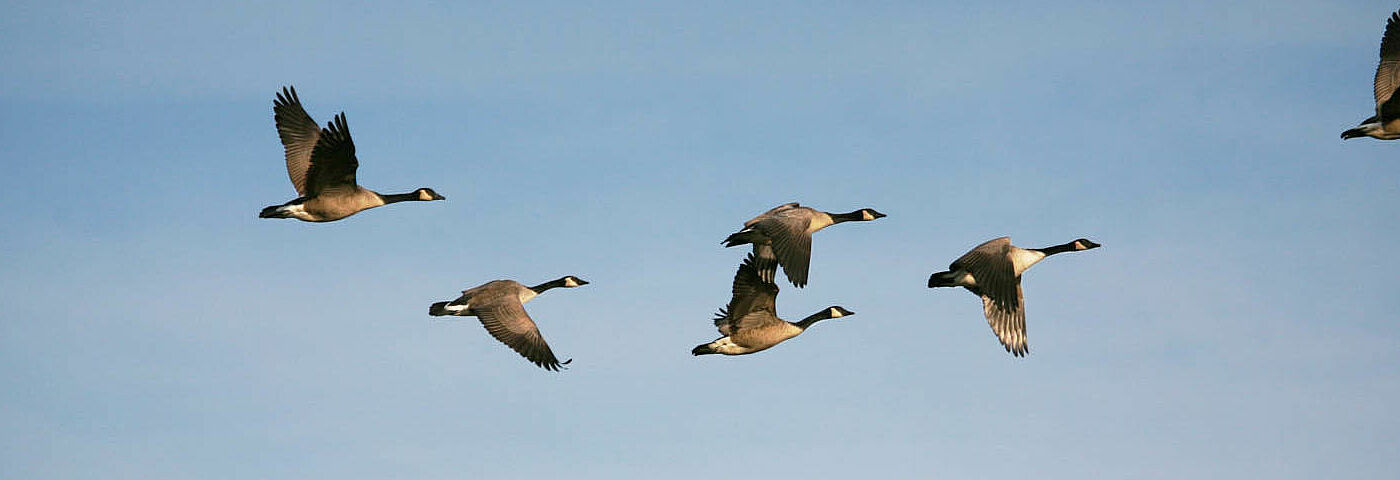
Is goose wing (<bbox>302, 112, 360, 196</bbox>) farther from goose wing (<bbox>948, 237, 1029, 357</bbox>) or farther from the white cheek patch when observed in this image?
goose wing (<bbox>948, 237, 1029, 357</bbox>)

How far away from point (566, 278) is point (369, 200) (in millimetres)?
4865

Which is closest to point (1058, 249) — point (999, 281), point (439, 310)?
point (999, 281)

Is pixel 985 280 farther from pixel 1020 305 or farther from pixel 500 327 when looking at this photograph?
pixel 500 327

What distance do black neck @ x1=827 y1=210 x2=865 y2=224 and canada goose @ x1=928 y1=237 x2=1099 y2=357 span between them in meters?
3.05

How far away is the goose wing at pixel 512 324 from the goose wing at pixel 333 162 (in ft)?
9.12

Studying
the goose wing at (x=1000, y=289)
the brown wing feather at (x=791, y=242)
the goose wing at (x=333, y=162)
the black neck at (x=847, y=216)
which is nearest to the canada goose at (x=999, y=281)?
the goose wing at (x=1000, y=289)

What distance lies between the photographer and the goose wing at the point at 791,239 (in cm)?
2416

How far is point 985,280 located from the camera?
2483 centimetres

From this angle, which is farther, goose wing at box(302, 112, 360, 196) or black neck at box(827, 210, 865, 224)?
black neck at box(827, 210, 865, 224)

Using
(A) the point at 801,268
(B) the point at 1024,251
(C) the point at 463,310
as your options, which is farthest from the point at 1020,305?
(C) the point at 463,310

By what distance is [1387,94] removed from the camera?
2797cm

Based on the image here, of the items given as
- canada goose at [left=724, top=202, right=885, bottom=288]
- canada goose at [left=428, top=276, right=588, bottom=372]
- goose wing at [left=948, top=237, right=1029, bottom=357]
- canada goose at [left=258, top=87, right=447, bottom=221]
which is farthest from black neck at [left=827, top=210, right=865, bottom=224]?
canada goose at [left=258, top=87, right=447, bottom=221]

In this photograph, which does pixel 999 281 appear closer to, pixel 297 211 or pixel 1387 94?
pixel 1387 94

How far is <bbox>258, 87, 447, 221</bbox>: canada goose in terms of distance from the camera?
2533 cm
